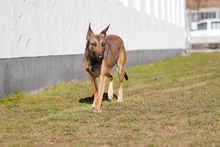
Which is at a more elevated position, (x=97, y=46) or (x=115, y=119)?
(x=97, y=46)

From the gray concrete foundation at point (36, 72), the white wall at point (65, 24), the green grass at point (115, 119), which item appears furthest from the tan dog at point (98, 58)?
the white wall at point (65, 24)

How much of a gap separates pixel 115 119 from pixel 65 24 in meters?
6.26

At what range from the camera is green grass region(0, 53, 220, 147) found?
21.0 ft

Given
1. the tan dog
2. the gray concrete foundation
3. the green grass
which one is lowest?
the green grass

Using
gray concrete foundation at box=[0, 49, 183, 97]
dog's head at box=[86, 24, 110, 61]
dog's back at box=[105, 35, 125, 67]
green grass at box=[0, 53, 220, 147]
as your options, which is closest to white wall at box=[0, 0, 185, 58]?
gray concrete foundation at box=[0, 49, 183, 97]

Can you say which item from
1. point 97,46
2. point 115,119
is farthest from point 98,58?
point 115,119

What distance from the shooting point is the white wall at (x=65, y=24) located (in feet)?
35.3

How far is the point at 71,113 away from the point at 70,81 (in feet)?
18.7

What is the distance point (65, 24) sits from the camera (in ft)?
45.0

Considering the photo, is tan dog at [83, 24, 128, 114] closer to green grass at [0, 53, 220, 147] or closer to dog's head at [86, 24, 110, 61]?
dog's head at [86, 24, 110, 61]

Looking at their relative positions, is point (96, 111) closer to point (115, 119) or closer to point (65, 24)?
point (115, 119)

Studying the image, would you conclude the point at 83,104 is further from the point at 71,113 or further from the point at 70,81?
the point at 70,81

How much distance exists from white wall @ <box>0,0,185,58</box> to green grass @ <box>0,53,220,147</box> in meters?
1.05

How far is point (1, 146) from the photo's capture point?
6.12 m
